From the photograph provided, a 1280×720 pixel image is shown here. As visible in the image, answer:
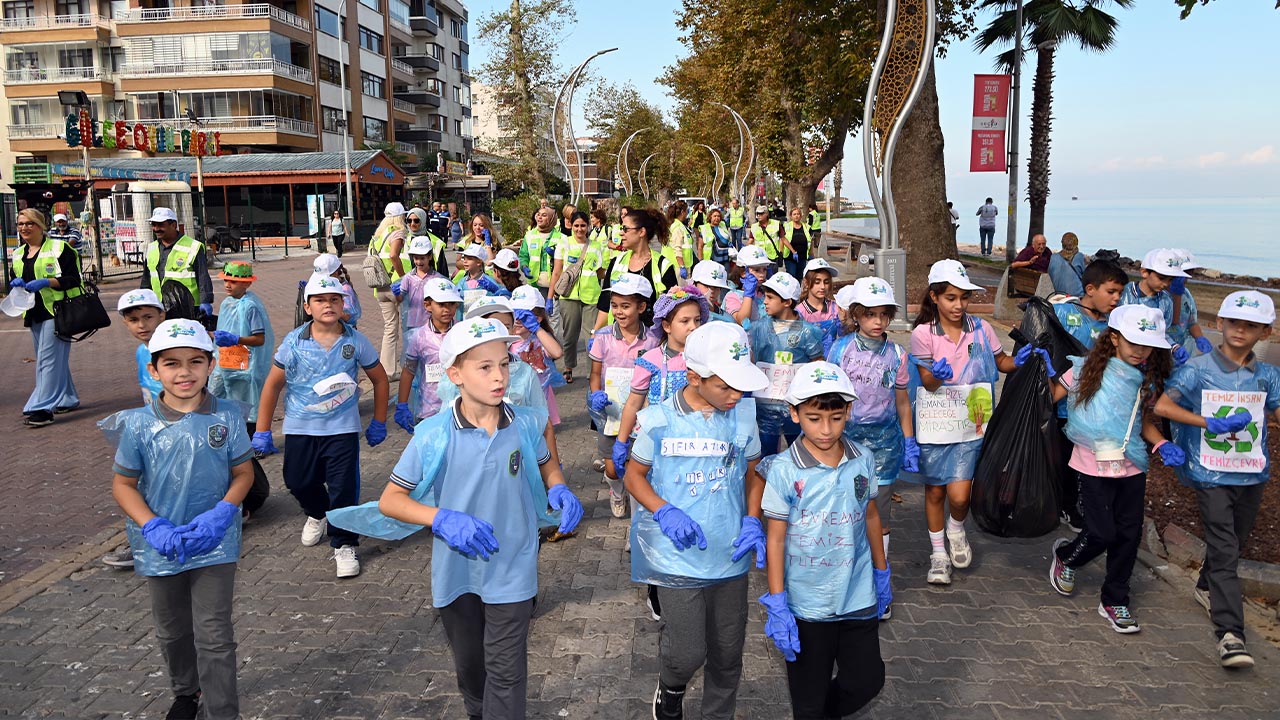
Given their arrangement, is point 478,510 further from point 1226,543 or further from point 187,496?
point 1226,543

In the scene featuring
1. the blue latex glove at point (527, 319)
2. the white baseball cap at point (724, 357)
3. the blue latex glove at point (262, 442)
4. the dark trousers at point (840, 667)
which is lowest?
the dark trousers at point (840, 667)

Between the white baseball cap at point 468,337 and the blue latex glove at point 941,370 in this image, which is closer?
the white baseball cap at point 468,337

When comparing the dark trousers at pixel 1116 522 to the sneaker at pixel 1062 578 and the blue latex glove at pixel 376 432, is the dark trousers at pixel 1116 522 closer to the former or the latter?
the sneaker at pixel 1062 578

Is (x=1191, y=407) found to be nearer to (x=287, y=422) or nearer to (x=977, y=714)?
(x=977, y=714)

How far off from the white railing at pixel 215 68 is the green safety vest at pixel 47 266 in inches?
1801

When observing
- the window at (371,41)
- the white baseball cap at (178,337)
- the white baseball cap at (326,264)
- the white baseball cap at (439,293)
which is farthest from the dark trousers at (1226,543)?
the window at (371,41)

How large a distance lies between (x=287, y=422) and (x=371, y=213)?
46585 millimetres

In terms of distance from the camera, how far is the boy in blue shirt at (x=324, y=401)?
5.37m

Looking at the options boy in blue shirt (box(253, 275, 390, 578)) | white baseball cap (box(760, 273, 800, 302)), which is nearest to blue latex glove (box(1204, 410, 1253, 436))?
white baseball cap (box(760, 273, 800, 302))

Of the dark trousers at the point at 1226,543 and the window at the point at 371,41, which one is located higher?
the window at the point at 371,41

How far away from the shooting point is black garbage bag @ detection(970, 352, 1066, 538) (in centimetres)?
492

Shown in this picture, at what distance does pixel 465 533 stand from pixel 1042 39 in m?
30.1

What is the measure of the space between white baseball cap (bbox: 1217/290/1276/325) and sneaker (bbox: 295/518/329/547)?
4.96 m

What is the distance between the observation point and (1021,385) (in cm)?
505
